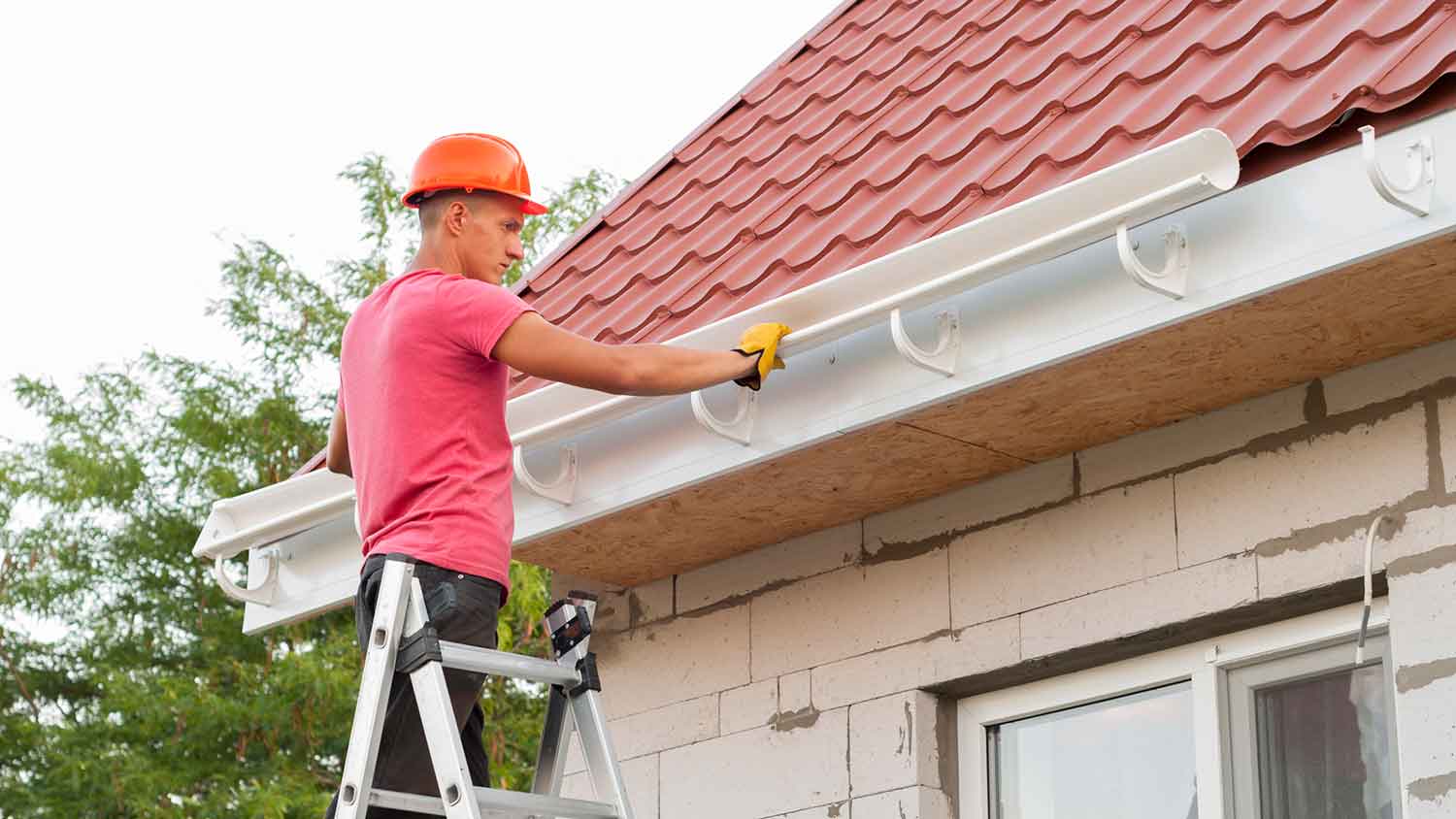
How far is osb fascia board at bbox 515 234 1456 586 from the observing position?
4062 millimetres

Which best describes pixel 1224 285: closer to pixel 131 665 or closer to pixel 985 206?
pixel 985 206

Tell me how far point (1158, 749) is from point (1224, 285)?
1.29 metres

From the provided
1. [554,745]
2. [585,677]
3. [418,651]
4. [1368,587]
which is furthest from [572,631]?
[1368,587]

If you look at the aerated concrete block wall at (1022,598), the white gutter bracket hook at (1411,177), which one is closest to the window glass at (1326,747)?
the aerated concrete block wall at (1022,598)

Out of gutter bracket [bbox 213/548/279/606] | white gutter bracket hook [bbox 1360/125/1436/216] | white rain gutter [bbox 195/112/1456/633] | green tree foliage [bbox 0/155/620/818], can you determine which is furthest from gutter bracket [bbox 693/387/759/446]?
green tree foliage [bbox 0/155/620/818]

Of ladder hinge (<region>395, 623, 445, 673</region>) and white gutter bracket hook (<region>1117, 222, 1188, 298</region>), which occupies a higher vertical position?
white gutter bracket hook (<region>1117, 222, 1188, 298</region>)

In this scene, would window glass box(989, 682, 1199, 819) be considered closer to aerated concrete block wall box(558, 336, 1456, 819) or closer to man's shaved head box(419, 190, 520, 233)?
aerated concrete block wall box(558, 336, 1456, 819)

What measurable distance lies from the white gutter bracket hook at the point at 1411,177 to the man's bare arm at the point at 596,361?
4.47ft

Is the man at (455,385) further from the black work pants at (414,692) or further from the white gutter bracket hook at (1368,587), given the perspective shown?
the white gutter bracket hook at (1368,587)

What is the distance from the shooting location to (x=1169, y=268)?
402 centimetres

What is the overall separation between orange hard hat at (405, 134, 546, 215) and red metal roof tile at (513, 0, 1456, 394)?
1.00 metres

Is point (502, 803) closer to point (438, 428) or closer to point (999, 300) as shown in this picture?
point (438, 428)

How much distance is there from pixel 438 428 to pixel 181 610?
51.5 feet

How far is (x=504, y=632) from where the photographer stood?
16.9 m
